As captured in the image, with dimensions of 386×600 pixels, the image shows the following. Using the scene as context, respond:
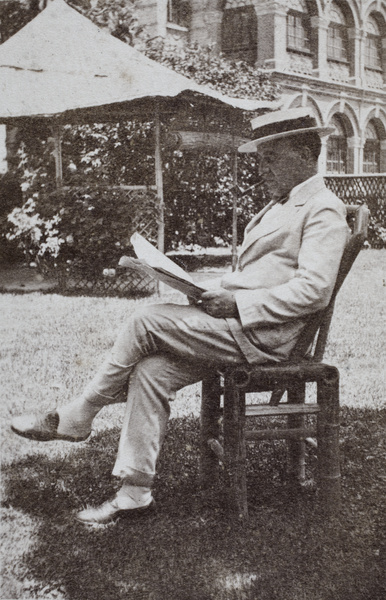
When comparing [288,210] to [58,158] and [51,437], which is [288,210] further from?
[58,158]

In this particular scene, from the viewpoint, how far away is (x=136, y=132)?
28.7 ft

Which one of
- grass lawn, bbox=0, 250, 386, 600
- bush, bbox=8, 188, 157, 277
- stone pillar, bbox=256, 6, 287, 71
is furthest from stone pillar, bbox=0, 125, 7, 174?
grass lawn, bbox=0, 250, 386, 600

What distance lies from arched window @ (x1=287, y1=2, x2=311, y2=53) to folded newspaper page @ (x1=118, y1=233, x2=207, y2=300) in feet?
22.5

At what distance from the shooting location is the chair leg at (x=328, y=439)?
2.61 m

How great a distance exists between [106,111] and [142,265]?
5285 millimetres

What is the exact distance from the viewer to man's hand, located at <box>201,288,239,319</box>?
2.54 metres

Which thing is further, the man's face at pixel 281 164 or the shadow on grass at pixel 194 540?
the man's face at pixel 281 164

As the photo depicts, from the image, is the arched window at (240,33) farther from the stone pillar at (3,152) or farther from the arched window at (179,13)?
the stone pillar at (3,152)

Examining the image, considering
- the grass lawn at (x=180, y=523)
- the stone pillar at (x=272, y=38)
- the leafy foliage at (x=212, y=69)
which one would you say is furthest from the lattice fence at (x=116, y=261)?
the grass lawn at (x=180, y=523)

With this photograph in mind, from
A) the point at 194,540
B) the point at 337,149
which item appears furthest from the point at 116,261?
the point at 337,149

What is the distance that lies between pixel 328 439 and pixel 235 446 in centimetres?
36

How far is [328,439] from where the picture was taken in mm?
2609

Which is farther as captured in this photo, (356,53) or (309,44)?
(309,44)

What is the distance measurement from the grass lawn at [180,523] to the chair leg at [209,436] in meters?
0.07
